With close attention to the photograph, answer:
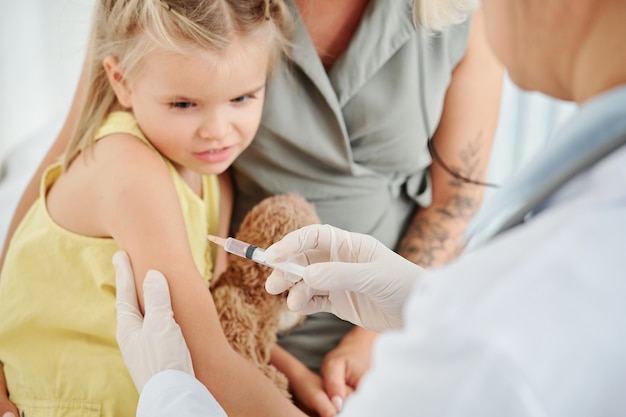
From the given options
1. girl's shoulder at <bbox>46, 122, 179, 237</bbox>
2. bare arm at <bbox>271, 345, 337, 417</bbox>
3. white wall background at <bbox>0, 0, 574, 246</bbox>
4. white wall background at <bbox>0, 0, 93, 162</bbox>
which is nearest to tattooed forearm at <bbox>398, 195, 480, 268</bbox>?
bare arm at <bbox>271, 345, 337, 417</bbox>

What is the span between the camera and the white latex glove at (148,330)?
1.00 m

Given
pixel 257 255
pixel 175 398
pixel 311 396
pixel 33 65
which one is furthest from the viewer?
pixel 33 65

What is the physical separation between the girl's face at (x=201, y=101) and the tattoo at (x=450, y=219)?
0.45 m

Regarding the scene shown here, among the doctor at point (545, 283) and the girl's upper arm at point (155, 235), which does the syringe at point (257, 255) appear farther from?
the doctor at point (545, 283)

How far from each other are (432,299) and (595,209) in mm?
149

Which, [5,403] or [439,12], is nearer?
[5,403]

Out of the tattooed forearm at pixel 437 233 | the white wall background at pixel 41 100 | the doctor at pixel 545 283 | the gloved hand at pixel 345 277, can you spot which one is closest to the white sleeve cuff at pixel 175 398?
the gloved hand at pixel 345 277

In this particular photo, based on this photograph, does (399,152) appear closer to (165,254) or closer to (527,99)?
(165,254)

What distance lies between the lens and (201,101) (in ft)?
3.61

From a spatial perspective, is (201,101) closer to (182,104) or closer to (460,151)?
(182,104)

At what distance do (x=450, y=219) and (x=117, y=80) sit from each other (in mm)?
733

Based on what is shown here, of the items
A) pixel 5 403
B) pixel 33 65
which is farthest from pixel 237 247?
pixel 33 65

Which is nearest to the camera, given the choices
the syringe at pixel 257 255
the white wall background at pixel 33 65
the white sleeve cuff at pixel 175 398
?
the white sleeve cuff at pixel 175 398

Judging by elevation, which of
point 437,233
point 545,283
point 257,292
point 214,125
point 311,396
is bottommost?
point 311,396
